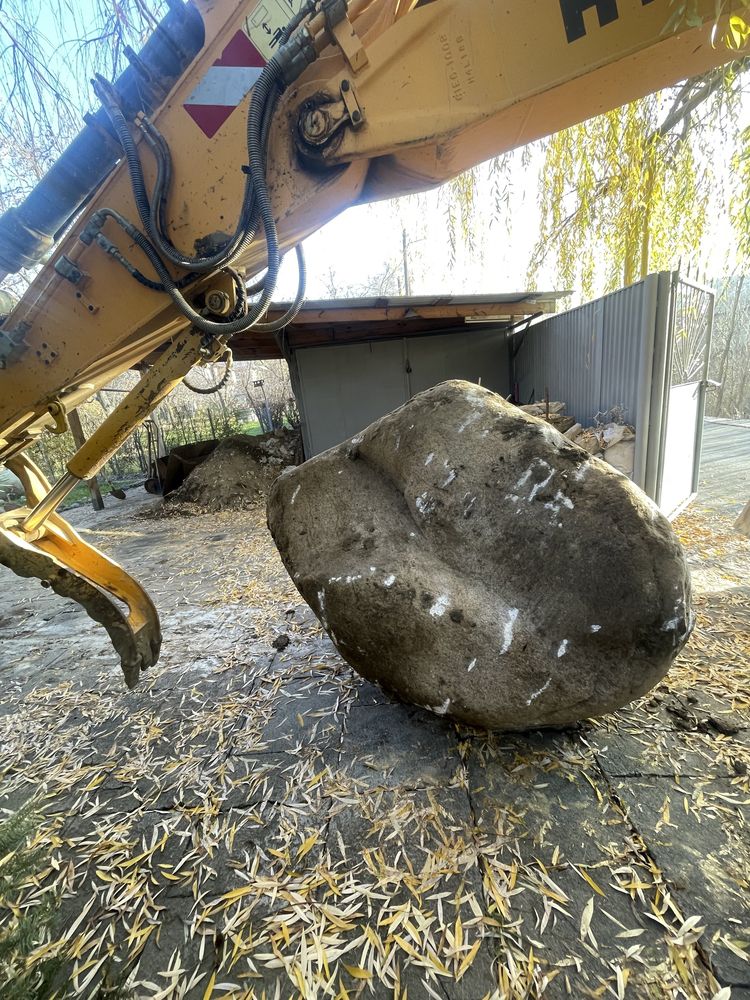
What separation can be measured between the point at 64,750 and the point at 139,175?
2671 millimetres

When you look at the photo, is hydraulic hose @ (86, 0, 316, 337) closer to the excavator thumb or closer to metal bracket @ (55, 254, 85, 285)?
metal bracket @ (55, 254, 85, 285)

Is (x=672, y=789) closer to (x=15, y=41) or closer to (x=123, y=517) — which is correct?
(x=15, y=41)

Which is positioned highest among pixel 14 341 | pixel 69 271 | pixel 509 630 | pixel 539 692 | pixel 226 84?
pixel 226 84

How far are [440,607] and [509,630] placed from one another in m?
0.29

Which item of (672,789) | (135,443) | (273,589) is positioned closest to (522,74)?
(672,789)

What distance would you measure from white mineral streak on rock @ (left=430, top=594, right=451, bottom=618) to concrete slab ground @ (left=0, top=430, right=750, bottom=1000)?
2.19 ft

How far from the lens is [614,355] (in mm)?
4738

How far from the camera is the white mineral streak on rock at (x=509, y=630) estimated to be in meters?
1.75

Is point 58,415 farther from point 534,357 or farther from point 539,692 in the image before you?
point 534,357

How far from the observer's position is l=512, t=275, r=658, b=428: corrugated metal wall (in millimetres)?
4164

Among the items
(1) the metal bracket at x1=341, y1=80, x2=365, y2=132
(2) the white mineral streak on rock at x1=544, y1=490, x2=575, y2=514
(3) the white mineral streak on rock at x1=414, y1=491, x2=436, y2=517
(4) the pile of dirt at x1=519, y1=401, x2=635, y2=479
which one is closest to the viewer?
(1) the metal bracket at x1=341, y1=80, x2=365, y2=132

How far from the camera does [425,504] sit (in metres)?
2.03

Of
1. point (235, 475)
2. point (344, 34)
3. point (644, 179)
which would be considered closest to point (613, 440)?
point (644, 179)

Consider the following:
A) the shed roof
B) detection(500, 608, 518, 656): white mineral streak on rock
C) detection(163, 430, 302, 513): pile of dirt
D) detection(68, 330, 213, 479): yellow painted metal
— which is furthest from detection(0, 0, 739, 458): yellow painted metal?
detection(163, 430, 302, 513): pile of dirt
